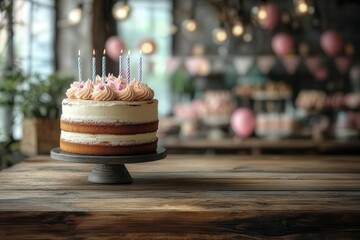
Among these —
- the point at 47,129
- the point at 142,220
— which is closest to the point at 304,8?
the point at 47,129

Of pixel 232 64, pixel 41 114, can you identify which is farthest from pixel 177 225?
pixel 232 64

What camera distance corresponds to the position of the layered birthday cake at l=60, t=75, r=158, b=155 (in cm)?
244

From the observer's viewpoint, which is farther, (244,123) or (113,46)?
(113,46)

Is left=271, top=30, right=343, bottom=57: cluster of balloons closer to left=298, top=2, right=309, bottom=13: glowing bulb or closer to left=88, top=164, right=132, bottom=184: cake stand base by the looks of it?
left=298, top=2, right=309, bottom=13: glowing bulb

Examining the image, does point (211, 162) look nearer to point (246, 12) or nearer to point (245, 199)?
point (245, 199)

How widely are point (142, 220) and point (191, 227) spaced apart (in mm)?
143

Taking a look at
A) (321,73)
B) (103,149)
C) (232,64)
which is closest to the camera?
(103,149)

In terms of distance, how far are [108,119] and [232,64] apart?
827 cm

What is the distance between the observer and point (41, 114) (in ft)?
13.9

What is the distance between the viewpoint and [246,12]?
34.4 ft

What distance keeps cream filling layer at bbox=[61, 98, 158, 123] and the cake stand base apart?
18cm

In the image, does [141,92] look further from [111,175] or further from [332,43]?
[332,43]

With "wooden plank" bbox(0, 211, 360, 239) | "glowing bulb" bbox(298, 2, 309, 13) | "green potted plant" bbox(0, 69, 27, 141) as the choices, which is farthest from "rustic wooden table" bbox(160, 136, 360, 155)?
"wooden plank" bbox(0, 211, 360, 239)

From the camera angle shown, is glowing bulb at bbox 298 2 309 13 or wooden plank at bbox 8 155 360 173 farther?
glowing bulb at bbox 298 2 309 13
